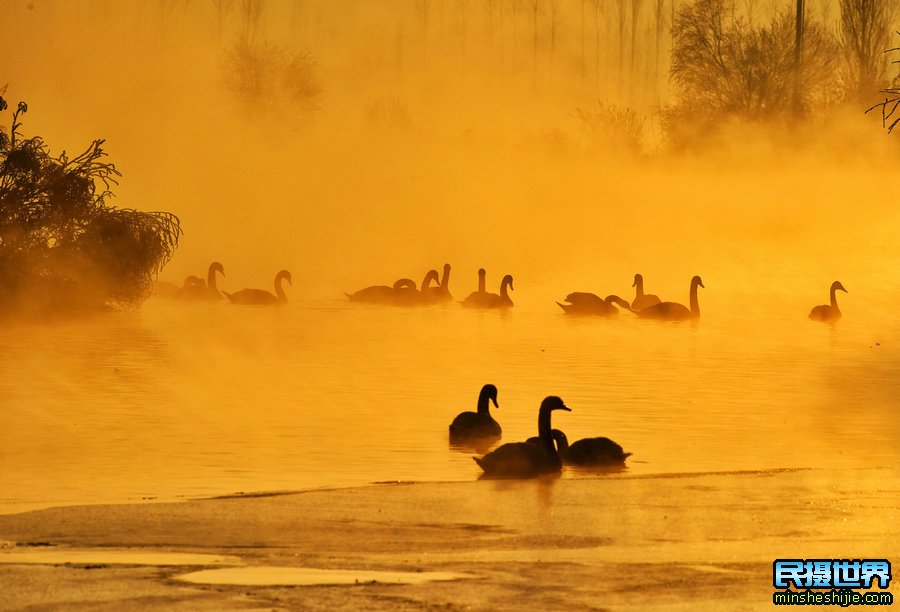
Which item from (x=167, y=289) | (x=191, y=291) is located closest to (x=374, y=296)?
(x=191, y=291)

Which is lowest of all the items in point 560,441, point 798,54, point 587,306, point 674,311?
point 560,441

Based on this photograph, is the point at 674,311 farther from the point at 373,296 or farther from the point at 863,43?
the point at 863,43

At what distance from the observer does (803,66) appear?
233ft

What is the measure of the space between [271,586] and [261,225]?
5550 cm

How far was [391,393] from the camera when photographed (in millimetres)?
21250

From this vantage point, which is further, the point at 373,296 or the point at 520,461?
the point at 373,296

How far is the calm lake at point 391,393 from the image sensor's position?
15.2 metres

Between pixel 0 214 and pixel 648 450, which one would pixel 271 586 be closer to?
pixel 648 450

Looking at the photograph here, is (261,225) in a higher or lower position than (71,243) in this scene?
higher

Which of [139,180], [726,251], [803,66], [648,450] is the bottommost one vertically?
[648,450]

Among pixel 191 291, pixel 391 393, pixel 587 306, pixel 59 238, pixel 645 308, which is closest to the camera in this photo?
pixel 391 393

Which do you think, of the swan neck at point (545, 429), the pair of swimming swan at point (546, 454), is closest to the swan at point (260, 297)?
the pair of swimming swan at point (546, 454)

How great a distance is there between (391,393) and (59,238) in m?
15.3

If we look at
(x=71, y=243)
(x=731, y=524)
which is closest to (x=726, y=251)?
(x=71, y=243)
